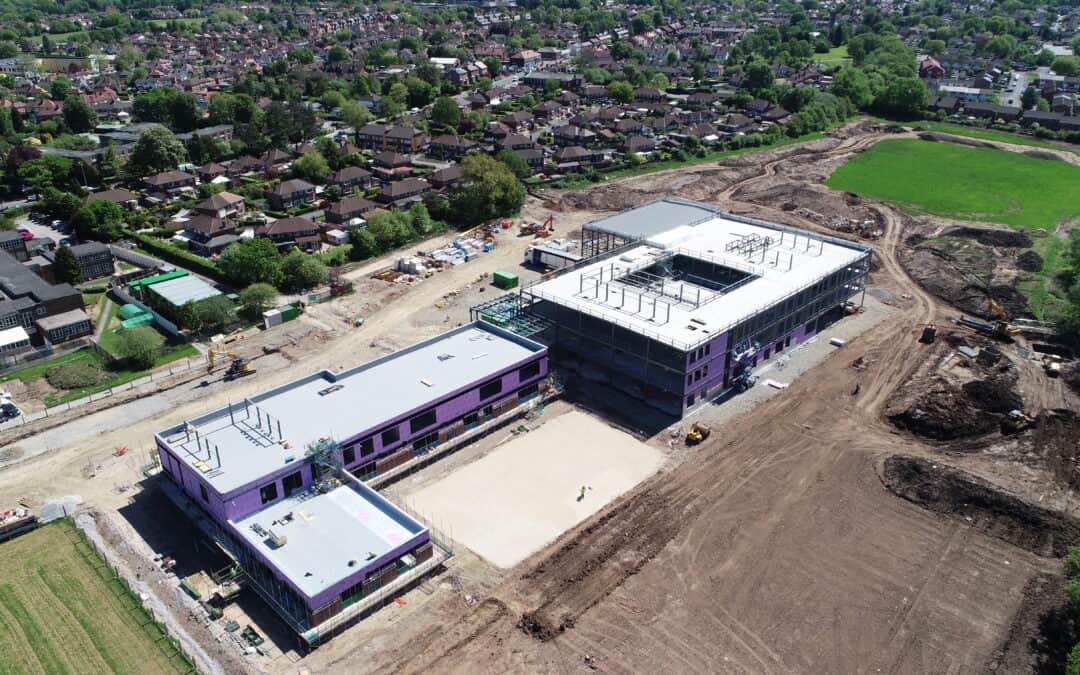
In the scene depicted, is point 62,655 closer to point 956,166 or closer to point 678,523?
point 678,523

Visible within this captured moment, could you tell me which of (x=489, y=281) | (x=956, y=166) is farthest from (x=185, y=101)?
A: (x=956, y=166)

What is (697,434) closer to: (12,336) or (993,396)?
(993,396)

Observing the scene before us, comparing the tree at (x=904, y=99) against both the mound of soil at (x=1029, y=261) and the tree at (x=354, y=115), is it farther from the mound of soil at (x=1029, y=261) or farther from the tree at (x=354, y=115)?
the tree at (x=354, y=115)

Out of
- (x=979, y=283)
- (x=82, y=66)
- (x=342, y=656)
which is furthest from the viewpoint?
(x=82, y=66)

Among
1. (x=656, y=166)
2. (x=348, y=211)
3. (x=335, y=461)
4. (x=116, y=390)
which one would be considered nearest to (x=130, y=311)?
(x=116, y=390)

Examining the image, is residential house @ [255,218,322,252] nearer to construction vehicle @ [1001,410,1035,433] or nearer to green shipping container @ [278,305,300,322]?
green shipping container @ [278,305,300,322]

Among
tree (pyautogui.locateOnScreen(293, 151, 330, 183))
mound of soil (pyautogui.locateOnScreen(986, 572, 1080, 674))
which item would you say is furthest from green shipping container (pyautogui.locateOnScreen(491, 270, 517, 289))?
mound of soil (pyautogui.locateOnScreen(986, 572, 1080, 674))
